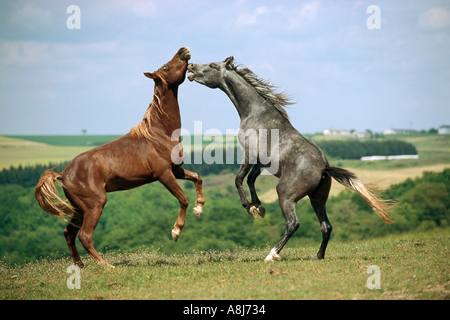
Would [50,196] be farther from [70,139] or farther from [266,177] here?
[70,139]

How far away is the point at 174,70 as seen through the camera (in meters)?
7.81

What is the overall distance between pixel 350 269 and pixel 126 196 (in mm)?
64724

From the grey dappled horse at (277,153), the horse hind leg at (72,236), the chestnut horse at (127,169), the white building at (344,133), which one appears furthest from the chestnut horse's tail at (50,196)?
the white building at (344,133)

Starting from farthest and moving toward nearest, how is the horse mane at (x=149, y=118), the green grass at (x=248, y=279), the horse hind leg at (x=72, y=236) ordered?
the horse mane at (x=149, y=118) < the horse hind leg at (x=72, y=236) < the green grass at (x=248, y=279)

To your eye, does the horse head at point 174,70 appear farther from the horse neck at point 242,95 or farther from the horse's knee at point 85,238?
the horse's knee at point 85,238

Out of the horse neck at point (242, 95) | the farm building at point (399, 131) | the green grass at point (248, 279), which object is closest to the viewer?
the green grass at point (248, 279)

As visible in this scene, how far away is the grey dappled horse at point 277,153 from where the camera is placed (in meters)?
7.14

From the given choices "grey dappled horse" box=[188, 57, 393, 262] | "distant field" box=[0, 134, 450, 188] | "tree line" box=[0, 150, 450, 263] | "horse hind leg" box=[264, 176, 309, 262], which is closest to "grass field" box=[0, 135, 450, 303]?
"horse hind leg" box=[264, 176, 309, 262]

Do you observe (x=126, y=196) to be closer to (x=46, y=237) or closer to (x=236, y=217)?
(x=46, y=237)

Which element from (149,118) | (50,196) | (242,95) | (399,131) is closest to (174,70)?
(149,118)

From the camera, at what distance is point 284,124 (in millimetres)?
7699

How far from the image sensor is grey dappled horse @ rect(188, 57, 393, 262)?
714 cm

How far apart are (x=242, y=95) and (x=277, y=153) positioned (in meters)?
1.36

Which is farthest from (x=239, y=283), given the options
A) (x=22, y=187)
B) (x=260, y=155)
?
(x=22, y=187)
